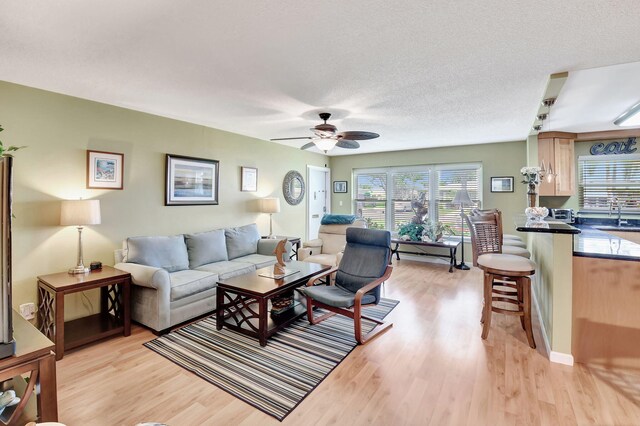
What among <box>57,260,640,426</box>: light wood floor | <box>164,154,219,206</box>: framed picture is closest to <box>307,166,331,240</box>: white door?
<box>164,154,219,206</box>: framed picture

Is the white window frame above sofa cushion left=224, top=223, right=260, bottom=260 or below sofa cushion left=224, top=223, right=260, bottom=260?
above

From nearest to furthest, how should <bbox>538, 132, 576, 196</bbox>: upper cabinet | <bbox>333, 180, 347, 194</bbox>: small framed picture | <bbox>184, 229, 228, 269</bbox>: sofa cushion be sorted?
<bbox>184, 229, 228, 269</bbox>: sofa cushion → <bbox>538, 132, 576, 196</bbox>: upper cabinet → <bbox>333, 180, 347, 194</bbox>: small framed picture

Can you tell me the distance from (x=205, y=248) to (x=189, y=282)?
34.0 inches

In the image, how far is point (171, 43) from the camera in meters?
2.08

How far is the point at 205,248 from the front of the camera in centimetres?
409

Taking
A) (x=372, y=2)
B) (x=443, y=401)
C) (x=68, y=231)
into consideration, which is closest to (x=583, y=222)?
(x=443, y=401)

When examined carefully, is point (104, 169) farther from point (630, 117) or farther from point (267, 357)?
point (630, 117)

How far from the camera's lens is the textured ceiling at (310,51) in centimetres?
173

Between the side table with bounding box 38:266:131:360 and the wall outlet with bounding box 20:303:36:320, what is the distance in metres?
0.04

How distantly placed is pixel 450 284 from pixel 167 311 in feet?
13.0

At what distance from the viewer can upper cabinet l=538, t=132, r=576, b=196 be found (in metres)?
5.03

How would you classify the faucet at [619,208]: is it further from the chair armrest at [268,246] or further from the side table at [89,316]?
the side table at [89,316]

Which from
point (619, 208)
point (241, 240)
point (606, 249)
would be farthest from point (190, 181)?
point (619, 208)

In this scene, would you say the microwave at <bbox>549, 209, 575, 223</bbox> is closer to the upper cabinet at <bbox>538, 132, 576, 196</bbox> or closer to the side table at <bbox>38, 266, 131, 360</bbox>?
the upper cabinet at <bbox>538, 132, 576, 196</bbox>
